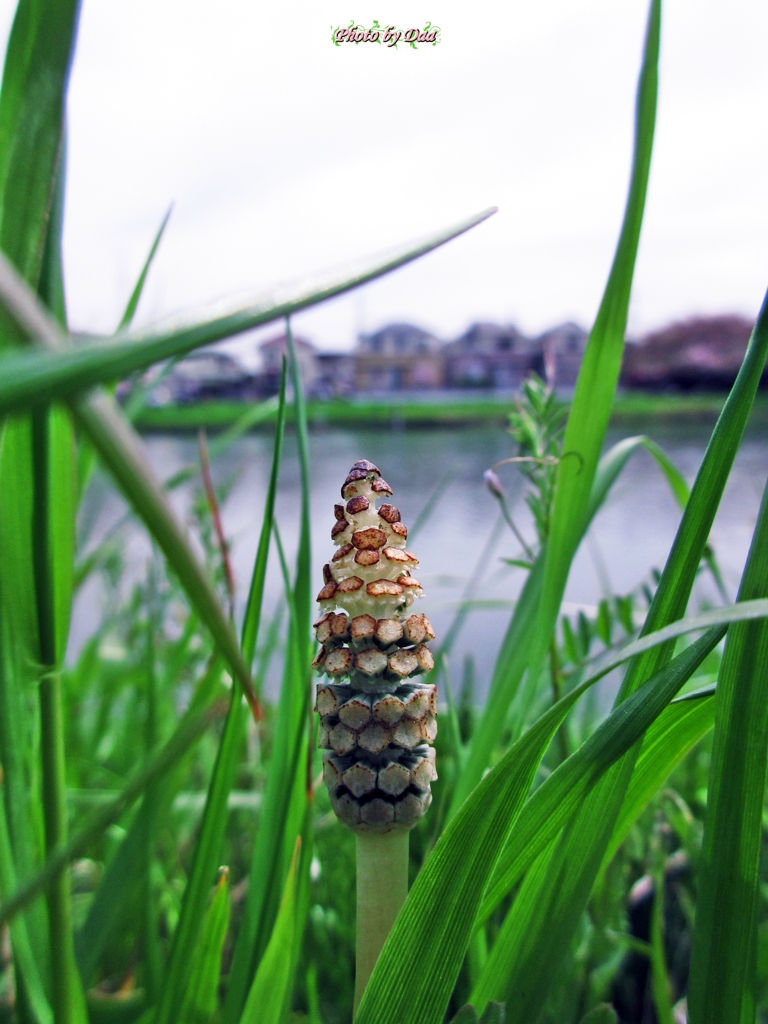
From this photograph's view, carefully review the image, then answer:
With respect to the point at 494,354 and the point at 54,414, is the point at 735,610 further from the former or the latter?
the point at 494,354

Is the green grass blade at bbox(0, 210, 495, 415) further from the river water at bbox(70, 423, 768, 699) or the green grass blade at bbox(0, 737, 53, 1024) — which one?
the river water at bbox(70, 423, 768, 699)

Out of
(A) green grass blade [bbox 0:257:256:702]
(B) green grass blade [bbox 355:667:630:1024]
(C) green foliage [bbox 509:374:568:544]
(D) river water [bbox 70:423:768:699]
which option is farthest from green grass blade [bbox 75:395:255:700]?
(D) river water [bbox 70:423:768:699]

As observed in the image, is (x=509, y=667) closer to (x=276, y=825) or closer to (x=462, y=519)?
(x=276, y=825)

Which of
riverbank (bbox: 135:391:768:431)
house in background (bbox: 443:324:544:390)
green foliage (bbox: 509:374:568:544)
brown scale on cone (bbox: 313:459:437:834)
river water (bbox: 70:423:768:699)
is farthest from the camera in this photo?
house in background (bbox: 443:324:544:390)

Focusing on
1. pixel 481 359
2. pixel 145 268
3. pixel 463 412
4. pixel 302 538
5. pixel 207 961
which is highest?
pixel 481 359

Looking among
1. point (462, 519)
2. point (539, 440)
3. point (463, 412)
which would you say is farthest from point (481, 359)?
point (539, 440)

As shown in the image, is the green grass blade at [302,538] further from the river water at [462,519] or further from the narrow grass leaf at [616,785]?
the river water at [462,519]
